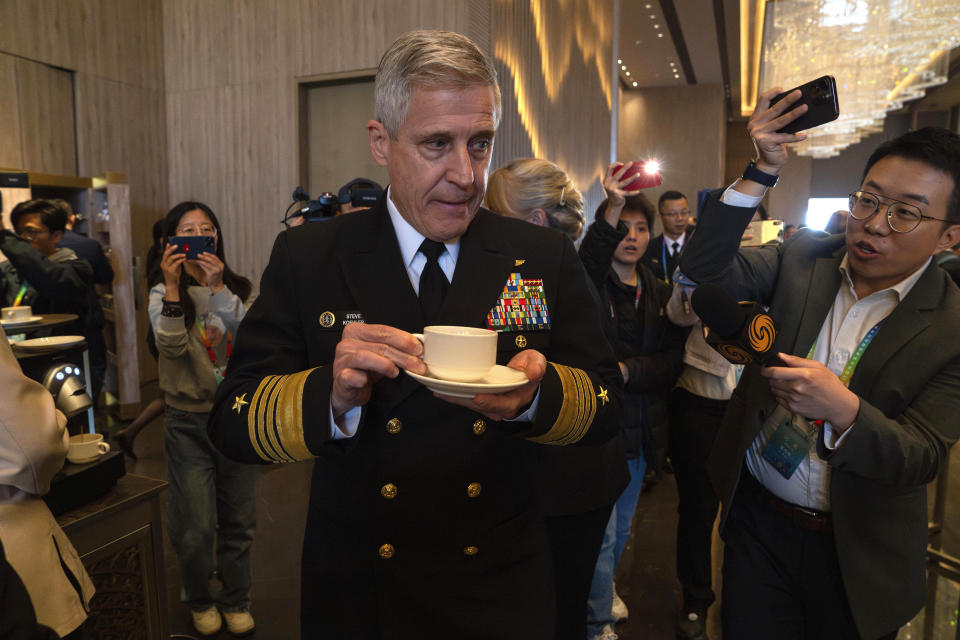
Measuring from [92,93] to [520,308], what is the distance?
21.9 ft

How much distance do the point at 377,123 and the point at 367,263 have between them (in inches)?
10.0

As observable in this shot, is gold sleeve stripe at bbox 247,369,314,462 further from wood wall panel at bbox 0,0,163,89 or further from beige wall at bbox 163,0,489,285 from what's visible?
wood wall panel at bbox 0,0,163,89

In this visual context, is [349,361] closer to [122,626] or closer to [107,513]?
[107,513]

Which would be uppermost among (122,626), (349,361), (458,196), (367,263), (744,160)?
(744,160)

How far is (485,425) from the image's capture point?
113 centimetres

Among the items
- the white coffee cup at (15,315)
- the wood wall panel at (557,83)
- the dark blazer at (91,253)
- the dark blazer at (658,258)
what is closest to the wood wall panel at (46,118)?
the dark blazer at (91,253)

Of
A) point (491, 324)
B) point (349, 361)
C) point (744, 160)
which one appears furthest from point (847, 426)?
point (744, 160)

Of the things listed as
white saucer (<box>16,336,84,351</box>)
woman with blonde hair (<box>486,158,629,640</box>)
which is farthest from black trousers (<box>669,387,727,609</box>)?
white saucer (<box>16,336,84,351</box>)

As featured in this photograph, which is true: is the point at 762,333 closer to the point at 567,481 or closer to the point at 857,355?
the point at 857,355

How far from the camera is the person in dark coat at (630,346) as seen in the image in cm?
229

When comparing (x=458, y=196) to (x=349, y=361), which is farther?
(x=458, y=196)

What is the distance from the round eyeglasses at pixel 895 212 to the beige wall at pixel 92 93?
21.3ft

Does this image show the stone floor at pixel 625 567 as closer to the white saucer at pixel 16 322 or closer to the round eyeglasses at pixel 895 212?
the white saucer at pixel 16 322

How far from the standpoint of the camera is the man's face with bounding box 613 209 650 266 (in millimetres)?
2654
